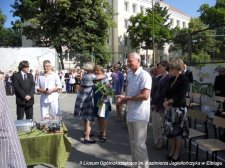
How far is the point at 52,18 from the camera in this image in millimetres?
36781

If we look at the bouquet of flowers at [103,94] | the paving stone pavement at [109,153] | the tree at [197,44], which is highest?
the tree at [197,44]

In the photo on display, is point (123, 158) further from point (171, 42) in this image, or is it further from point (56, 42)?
Answer: point (56, 42)

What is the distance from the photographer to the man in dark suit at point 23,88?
7887mm

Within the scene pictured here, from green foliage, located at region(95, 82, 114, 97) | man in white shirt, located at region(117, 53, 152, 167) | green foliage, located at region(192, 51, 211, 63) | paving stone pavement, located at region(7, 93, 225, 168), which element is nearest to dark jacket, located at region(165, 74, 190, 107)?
man in white shirt, located at region(117, 53, 152, 167)

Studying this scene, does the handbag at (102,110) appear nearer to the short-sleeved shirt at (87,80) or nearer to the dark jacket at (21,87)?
the short-sleeved shirt at (87,80)

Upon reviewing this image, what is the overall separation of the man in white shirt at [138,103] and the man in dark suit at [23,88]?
320 centimetres

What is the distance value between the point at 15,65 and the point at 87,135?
20.6m

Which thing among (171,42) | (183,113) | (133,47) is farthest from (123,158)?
(133,47)

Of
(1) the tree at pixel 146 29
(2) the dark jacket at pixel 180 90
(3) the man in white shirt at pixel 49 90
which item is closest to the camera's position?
(2) the dark jacket at pixel 180 90

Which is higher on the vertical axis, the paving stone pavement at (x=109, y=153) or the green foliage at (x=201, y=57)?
the green foliage at (x=201, y=57)

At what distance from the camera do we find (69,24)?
36938 millimetres

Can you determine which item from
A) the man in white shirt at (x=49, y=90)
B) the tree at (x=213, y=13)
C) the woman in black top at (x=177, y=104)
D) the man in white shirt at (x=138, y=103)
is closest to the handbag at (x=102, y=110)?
the man in white shirt at (x=49, y=90)

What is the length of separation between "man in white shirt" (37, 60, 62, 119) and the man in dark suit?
480 millimetres

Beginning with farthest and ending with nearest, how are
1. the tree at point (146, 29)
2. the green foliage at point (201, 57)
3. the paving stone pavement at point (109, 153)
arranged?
the tree at point (146, 29) < the green foliage at point (201, 57) < the paving stone pavement at point (109, 153)
